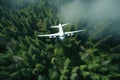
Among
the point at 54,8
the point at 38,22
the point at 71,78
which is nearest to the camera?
the point at 71,78

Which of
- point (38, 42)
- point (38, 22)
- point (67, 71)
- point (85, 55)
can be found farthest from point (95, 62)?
point (38, 22)

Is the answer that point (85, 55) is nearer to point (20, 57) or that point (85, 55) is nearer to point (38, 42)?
point (38, 42)

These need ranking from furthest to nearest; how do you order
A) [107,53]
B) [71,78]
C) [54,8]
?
1. [54,8]
2. [107,53]
3. [71,78]

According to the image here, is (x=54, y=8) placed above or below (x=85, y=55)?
above

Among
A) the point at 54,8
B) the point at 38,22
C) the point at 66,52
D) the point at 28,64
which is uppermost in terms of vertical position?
the point at 54,8

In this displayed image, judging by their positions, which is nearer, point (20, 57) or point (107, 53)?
point (20, 57)

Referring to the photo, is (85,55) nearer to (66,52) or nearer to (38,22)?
(66,52)

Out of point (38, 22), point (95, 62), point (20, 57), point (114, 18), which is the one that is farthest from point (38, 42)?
point (114, 18)
